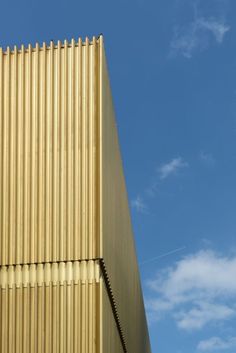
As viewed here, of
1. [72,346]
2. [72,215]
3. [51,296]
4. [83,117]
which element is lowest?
[72,346]

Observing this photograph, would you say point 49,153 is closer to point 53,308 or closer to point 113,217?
point 53,308

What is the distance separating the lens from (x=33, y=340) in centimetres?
2069

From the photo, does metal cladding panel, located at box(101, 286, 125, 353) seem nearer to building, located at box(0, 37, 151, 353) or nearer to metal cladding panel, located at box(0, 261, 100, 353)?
building, located at box(0, 37, 151, 353)

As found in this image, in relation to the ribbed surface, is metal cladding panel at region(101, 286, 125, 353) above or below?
below

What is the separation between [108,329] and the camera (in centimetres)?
2280

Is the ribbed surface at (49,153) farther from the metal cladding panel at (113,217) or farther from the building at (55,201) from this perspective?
the metal cladding panel at (113,217)

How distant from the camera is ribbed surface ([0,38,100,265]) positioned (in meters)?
21.3

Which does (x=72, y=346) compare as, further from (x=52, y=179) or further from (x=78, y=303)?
(x=52, y=179)

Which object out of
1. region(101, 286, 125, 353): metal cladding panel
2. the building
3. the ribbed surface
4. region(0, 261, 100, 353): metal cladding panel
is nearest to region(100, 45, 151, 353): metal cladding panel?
the building

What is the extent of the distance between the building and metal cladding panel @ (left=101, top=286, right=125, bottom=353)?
1.5 inches

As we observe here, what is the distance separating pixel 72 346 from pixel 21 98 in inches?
269

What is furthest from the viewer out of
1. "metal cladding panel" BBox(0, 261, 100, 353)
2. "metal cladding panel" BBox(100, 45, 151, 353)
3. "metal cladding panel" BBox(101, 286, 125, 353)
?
"metal cladding panel" BBox(100, 45, 151, 353)

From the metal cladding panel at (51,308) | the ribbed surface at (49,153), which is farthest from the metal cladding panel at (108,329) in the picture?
the ribbed surface at (49,153)

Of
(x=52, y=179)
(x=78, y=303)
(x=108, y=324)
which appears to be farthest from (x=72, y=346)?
(x=52, y=179)
